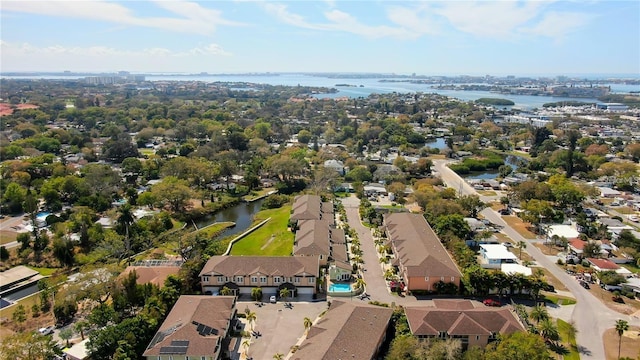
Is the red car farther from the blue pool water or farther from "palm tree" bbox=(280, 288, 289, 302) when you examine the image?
"palm tree" bbox=(280, 288, 289, 302)

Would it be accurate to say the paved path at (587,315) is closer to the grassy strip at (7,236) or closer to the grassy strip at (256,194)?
the grassy strip at (256,194)

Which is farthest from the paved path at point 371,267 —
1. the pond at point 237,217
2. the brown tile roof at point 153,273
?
the brown tile roof at point 153,273

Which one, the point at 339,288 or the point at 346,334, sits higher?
the point at 346,334

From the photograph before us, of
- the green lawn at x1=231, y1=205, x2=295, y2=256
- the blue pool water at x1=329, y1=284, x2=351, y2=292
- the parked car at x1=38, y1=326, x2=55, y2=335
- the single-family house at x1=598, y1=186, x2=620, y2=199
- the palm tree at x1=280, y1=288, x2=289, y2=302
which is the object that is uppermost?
the single-family house at x1=598, y1=186, x2=620, y2=199

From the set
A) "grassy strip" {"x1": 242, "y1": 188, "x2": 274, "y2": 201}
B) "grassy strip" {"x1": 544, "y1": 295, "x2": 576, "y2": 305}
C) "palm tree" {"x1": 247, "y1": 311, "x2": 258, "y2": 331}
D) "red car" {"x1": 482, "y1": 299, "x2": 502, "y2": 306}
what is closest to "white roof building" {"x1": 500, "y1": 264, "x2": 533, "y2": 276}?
"grassy strip" {"x1": 544, "y1": 295, "x2": 576, "y2": 305}

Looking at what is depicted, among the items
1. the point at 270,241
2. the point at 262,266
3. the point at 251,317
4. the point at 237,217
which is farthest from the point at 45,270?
the point at 251,317

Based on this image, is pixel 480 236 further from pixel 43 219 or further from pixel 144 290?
pixel 43 219

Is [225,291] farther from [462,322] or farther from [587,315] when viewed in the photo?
[587,315]
